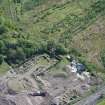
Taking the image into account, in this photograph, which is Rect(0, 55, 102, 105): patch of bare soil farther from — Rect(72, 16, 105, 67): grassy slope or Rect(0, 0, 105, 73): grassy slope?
Rect(0, 0, 105, 73): grassy slope

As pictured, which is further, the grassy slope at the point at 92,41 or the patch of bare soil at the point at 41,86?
the grassy slope at the point at 92,41

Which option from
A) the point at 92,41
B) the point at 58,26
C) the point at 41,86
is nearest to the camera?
the point at 41,86

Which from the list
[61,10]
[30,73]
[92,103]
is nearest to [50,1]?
[61,10]

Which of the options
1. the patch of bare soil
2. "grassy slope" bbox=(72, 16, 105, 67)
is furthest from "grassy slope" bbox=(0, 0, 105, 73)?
the patch of bare soil

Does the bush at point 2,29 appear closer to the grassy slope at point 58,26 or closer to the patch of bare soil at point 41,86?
the grassy slope at point 58,26

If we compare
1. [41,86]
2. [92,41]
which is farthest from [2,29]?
[92,41]

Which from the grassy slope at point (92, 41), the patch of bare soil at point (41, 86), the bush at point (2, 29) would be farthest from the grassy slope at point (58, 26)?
the patch of bare soil at point (41, 86)

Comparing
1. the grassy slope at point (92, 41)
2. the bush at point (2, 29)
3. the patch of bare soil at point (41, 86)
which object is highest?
the bush at point (2, 29)

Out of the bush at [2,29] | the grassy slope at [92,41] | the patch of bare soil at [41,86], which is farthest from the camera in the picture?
the bush at [2,29]

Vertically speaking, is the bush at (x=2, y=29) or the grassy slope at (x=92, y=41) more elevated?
the bush at (x=2, y=29)

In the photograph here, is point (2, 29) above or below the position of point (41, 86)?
above

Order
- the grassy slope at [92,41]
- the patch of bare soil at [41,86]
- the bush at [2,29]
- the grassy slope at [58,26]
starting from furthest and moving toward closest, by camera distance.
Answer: the bush at [2,29], the grassy slope at [58,26], the grassy slope at [92,41], the patch of bare soil at [41,86]

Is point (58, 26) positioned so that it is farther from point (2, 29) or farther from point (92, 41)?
point (2, 29)
